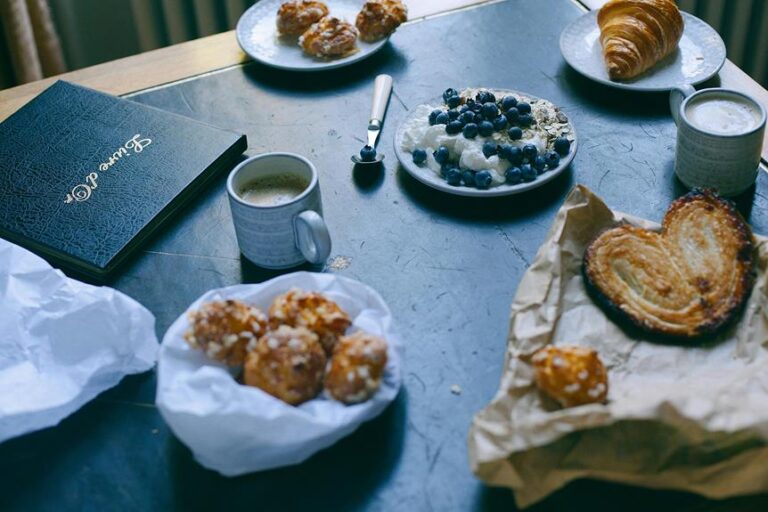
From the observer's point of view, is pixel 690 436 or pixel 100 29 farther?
pixel 100 29

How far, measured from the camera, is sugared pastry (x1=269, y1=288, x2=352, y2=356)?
39.7 inches

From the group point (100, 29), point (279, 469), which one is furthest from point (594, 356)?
point (100, 29)

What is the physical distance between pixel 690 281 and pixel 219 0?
1.81m

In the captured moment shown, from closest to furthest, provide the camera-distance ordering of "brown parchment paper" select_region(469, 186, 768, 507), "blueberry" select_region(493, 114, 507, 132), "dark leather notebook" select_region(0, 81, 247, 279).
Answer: "brown parchment paper" select_region(469, 186, 768, 507) → "dark leather notebook" select_region(0, 81, 247, 279) → "blueberry" select_region(493, 114, 507, 132)

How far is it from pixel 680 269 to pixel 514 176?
29cm

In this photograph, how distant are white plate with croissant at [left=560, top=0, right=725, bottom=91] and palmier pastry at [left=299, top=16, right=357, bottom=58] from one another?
1.28 ft

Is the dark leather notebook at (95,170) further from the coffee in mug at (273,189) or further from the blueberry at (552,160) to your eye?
the blueberry at (552,160)

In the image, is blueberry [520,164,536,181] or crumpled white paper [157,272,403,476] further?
blueberry [520,164,536,181]

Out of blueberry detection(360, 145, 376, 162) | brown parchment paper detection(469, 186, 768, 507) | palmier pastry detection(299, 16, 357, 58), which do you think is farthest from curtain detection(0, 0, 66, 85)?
brown parchment paper detection(469, 186, 768, 507)

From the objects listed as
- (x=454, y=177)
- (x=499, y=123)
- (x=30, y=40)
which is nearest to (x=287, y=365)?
(x=454, y=177)

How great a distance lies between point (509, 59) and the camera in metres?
1.66

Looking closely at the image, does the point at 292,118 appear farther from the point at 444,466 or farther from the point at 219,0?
the point at 219,0

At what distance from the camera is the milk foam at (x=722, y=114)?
4.17ft

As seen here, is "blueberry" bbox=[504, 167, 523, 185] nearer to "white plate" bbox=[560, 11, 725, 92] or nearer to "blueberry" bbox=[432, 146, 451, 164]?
"blueberry" bbox=[432, 146, 451, 164]
